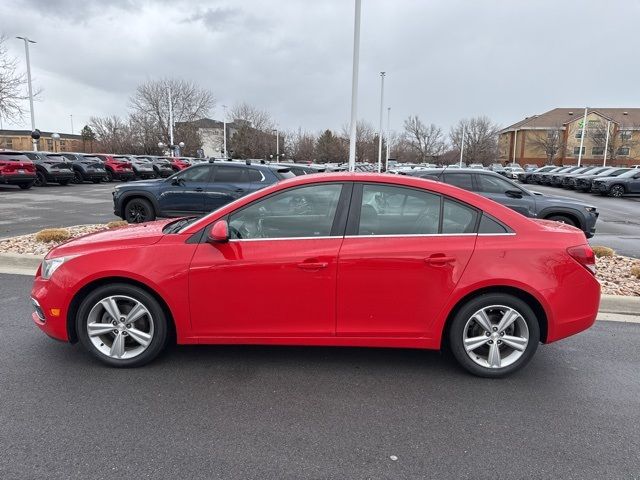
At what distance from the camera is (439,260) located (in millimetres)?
3506

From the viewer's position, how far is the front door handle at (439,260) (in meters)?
3.50

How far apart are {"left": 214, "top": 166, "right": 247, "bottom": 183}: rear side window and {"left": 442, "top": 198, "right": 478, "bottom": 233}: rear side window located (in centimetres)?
733

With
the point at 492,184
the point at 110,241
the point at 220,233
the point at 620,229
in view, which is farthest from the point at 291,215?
the point at 620,229

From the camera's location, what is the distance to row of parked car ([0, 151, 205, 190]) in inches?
791

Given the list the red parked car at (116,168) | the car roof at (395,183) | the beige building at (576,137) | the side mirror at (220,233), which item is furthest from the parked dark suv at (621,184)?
the beige building at (576,137)

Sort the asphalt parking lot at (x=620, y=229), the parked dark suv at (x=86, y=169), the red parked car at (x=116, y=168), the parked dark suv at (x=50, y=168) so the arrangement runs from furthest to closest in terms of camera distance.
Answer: the red parked car at (x=116, y=168), the parked dark suv at (x=86, y=169), the parked dark suv at (x=50, y=168), the asphalt parking lot at (x=620, y=229)

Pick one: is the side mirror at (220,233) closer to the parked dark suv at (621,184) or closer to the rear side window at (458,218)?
the rear side window at (458,218)

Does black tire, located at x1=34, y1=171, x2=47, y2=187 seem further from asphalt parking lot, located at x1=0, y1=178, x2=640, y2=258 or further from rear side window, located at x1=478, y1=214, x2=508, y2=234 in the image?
rear side window, located at x1=478, y1=214, x2=508, y2=234

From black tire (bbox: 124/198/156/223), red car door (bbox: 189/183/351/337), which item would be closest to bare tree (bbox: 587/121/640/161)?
black tire (bbox: 124/198/156/223)

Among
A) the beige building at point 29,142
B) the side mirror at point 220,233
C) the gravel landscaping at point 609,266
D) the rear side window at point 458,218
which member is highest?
the beige building at point 29,142

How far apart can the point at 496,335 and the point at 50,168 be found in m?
25.4

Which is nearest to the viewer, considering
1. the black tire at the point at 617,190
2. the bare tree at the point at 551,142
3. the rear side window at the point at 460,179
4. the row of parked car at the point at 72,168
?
the rear side window at the point at 460,179

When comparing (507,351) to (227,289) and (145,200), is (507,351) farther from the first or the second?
(145,200)

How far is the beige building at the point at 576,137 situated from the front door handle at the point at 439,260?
7628 cm
